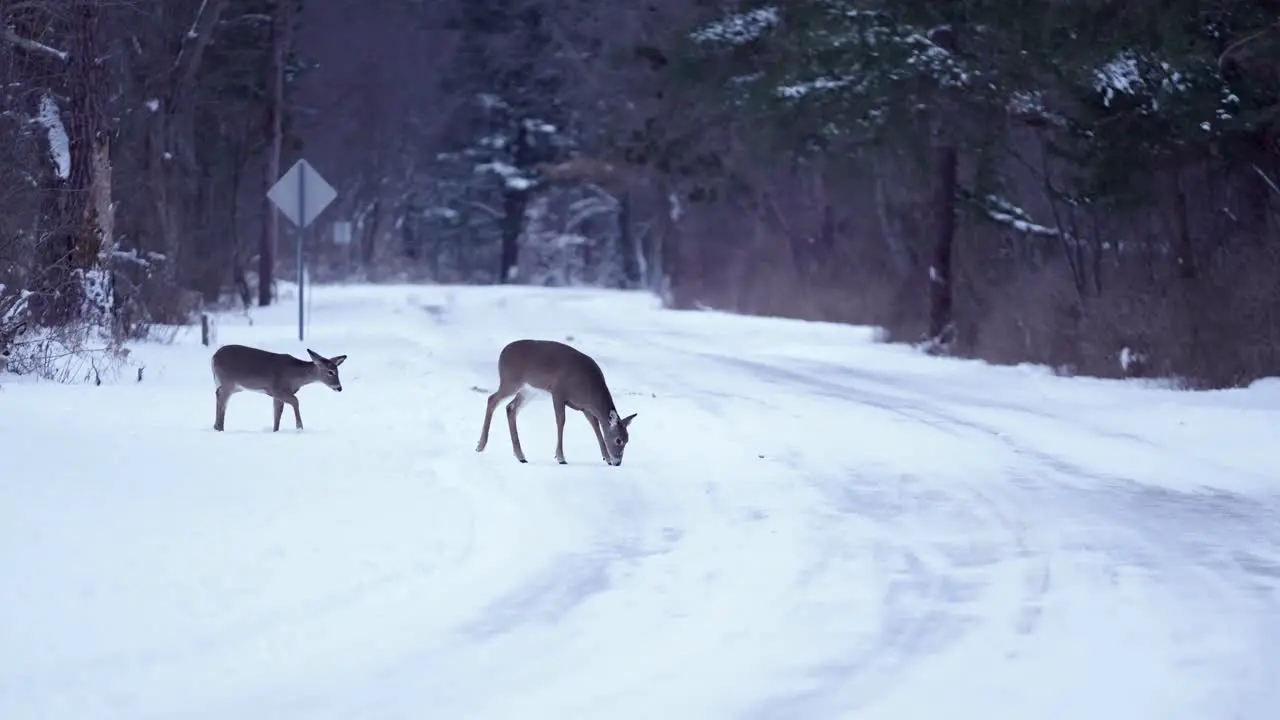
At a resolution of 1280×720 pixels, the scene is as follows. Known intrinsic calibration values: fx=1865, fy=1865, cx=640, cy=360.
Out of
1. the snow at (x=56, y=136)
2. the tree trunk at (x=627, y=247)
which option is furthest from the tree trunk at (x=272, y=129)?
the tree trunk at (x=627, y=247)

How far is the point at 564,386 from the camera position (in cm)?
1546

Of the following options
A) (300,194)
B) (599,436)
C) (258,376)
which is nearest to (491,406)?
(599,436)

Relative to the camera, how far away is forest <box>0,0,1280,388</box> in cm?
2369

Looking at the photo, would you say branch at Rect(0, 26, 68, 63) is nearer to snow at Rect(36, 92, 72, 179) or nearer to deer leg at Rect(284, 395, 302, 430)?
snow at Rect(36, 92, 72, 179)

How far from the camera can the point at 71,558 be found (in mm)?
9406

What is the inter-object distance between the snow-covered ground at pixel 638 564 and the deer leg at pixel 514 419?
31cm

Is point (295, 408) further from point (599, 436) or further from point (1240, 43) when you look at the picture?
point (1240, 43)

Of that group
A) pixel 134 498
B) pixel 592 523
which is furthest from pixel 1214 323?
pixel 134 498

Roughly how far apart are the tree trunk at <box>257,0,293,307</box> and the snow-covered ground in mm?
29123

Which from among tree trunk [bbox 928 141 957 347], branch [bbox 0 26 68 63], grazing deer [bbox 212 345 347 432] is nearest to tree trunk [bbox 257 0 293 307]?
tree trunk [bbox 928 141 957 347]

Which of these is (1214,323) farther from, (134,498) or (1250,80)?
(134,498)

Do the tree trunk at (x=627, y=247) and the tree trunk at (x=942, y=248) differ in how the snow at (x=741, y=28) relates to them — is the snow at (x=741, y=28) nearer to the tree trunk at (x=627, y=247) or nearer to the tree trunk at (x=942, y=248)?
the tree trunk at (x=942, y=248)

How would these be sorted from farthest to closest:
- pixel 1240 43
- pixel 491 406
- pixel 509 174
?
pixel 509 174, pixel 1240 43, pixel 491 406

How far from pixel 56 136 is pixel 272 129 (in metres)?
23.6
